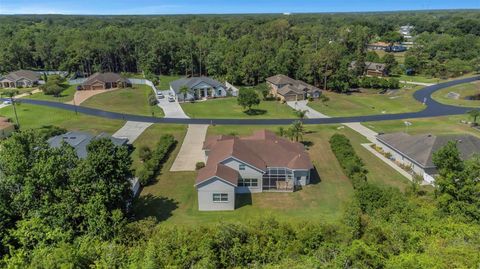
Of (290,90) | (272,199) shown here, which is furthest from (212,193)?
(290,90)

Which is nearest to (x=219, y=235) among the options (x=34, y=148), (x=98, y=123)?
(x=34, y=148)

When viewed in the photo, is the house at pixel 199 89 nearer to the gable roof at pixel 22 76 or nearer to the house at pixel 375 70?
the gable roof at pixel 22 76

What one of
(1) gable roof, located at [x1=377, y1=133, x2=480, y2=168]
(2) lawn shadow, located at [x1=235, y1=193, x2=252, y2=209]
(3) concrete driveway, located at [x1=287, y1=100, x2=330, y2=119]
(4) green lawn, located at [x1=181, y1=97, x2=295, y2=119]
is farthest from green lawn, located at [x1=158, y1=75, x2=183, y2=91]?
(1) gable roof, located at [x1=377, y1=133, x2=480, y2=168]

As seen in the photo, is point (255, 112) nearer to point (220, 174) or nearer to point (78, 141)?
point (78, 141)

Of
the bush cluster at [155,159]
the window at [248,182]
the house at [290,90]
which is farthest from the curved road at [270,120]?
the window at [248,182]

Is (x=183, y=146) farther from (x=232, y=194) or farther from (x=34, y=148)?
(x=34, y=148)

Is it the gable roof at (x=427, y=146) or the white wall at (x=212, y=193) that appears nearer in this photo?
the white wall at (x=212, y=193)

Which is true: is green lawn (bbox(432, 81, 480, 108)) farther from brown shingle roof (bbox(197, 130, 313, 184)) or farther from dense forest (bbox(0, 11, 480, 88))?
brown shingle roof (bbox(197, 130, 313, 184))
